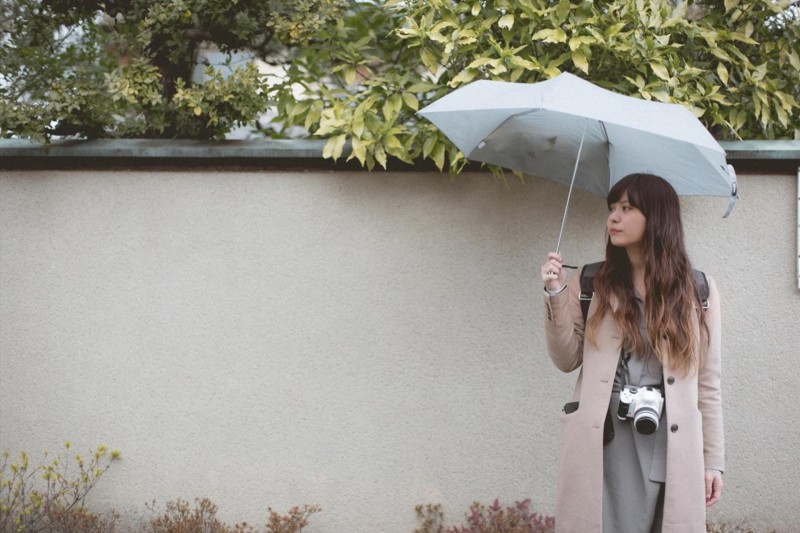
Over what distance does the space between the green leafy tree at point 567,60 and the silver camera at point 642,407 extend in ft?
4.51

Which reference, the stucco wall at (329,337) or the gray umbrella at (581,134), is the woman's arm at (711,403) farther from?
the stucco wall at (329,337)

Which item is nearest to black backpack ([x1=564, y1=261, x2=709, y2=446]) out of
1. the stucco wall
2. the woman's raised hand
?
the woman's raised hand

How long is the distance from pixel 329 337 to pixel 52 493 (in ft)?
5.72

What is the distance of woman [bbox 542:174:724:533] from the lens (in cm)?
238

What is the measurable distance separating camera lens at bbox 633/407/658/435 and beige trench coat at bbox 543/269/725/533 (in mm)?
67

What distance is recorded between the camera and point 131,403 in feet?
12.2

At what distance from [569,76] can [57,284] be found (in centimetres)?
289

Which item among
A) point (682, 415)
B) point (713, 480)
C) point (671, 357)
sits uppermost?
point (671, 357)

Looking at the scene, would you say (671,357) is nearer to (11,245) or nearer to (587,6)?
(587,6)

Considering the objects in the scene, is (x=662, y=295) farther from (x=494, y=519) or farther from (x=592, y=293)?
(x=494, y=519)

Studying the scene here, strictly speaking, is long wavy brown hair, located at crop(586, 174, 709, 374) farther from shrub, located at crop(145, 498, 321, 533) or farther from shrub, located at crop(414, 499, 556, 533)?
shrub, located at crop(145, 498, 321, 533)

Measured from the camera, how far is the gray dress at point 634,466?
241 cm

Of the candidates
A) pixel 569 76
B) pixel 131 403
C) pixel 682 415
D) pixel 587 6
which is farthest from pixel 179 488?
pixel 587 6

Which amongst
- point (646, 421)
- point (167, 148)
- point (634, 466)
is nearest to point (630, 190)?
point (646, 421)
